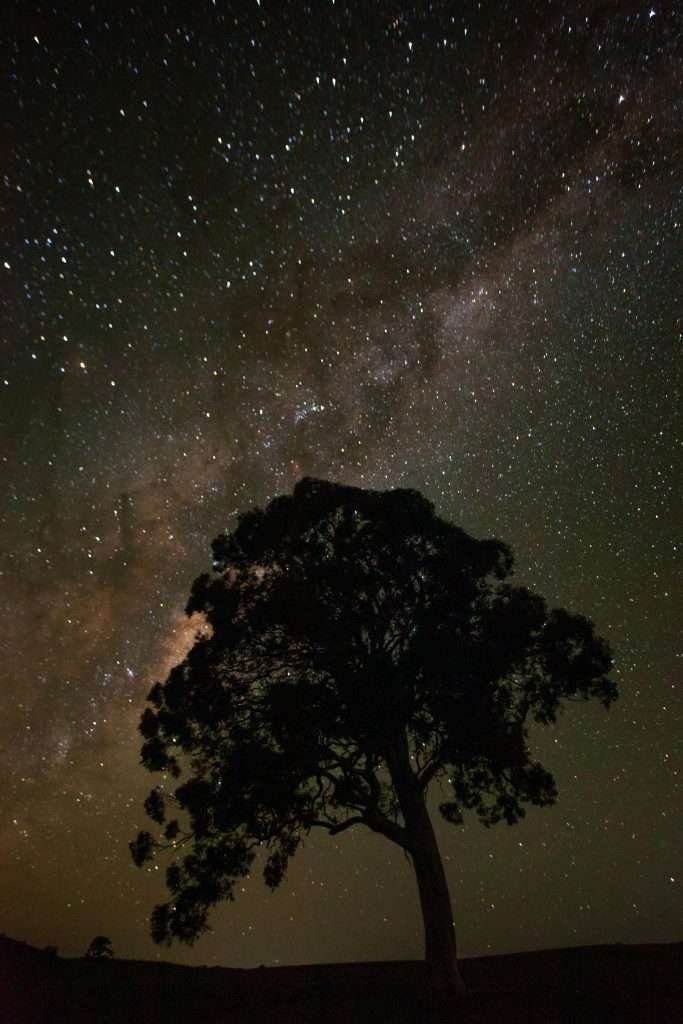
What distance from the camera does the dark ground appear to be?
12102mm

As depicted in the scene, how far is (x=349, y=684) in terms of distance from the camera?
1483 cm

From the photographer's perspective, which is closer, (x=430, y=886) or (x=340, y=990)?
(x=430, y=886)

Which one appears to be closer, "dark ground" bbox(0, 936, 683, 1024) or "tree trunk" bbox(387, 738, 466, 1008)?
"dark ground" bbox(0, 936, 683, 1024)

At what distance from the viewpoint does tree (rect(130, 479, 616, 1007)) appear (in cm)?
1448

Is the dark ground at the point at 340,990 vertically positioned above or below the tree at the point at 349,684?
below

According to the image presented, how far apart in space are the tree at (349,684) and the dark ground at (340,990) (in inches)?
63.3

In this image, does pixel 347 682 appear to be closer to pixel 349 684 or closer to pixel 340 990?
pixel 349 684

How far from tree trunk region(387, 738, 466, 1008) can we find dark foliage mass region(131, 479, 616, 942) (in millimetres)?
59

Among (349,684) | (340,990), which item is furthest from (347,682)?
(340,990)

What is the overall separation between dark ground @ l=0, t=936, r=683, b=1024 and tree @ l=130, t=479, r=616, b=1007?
1.61 m

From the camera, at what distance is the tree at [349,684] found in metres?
14.5

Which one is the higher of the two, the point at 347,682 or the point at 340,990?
the point at 347,682

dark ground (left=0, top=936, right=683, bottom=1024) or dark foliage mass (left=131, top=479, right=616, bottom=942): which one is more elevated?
dark foliage mass (left=131, top=479, right=616, bottom=942)

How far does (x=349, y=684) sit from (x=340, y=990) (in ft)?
20.0
